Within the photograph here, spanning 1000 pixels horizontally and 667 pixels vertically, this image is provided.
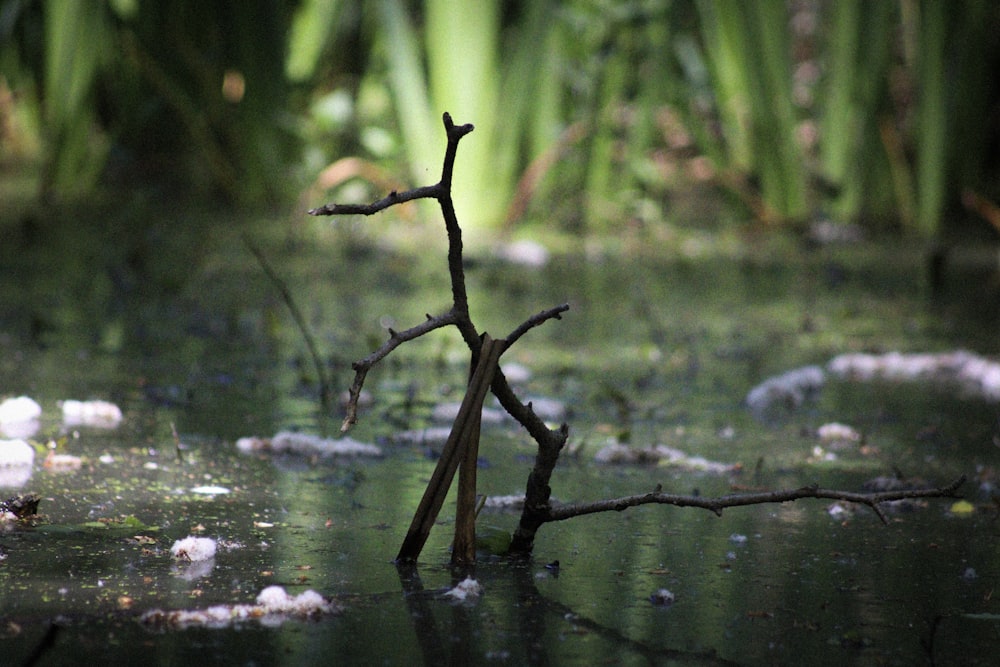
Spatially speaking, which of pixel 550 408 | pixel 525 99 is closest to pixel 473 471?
pixel 550 408

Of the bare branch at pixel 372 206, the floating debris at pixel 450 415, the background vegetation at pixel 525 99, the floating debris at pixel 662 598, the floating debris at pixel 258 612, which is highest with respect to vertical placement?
the background vegetation at pixel 525 99

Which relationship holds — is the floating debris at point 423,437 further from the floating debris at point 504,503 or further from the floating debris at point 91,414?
the floating debris at point 91,414

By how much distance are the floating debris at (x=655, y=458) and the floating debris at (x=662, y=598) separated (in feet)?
2.37

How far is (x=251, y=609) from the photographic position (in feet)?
4.73

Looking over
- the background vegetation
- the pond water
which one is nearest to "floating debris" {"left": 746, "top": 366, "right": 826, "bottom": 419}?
the pond water

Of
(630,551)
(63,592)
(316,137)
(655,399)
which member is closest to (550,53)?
(316,137)

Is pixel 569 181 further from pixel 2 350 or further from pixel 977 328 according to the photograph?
Result: pixel 2 350

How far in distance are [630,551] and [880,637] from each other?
40 cm

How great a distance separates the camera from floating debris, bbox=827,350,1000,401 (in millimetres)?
3234

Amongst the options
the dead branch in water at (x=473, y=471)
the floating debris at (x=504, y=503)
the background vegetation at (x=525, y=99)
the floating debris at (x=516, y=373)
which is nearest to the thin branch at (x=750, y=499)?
the dead branch in water at (x=473, y=471)

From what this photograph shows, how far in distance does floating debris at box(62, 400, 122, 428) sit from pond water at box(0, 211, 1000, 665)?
3cm

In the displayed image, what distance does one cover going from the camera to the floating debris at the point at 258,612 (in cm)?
140

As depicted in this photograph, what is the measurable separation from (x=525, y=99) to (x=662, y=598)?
4034 mm

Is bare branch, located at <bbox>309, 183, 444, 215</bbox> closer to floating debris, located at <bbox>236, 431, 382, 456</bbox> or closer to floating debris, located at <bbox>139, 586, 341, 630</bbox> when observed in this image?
floating debris, located at <bbox>139, 586, 341, 630</bbox>
